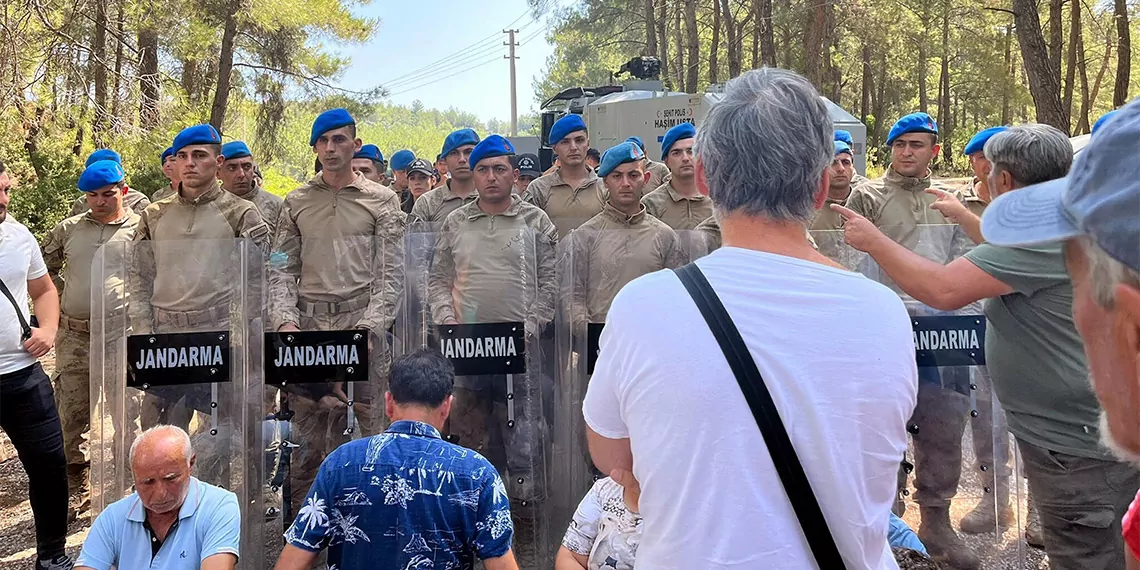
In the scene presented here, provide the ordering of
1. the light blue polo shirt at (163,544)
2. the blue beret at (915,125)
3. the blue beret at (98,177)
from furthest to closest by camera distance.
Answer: the blue beret at (98,177)
the blue beret at (915,125)
the light blue polo shirt at (163,544)

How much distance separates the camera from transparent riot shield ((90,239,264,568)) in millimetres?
3740

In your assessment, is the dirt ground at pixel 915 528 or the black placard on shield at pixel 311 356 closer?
the dirt ground at pixel 915 528

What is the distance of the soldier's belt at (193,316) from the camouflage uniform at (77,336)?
4.34ft

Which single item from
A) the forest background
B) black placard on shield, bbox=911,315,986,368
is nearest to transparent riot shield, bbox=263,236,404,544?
black placard on shield, bbox=911,315,986,368

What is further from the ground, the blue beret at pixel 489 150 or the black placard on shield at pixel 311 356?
the blue beret at pixel 489 150

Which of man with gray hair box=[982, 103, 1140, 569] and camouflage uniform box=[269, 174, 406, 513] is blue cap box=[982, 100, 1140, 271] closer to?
man with gray hair box=[982, 103, 1140, 569]

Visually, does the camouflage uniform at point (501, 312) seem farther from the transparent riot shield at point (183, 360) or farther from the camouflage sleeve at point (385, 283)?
the transparent riot shield at point (183, 360)

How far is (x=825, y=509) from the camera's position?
4.01 ft

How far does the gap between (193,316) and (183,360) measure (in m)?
0.24

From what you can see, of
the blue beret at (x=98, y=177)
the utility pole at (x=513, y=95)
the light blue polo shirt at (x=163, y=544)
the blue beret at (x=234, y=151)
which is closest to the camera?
the light blue polo shirt at (x=163, y=544)

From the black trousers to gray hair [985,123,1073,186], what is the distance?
156 inches

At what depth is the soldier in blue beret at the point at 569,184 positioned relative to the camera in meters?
5.96

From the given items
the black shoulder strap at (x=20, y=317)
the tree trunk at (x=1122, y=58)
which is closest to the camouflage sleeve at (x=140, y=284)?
the black shoulder strap at (x=20, y=317)

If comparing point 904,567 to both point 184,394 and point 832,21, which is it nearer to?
point 184,394
